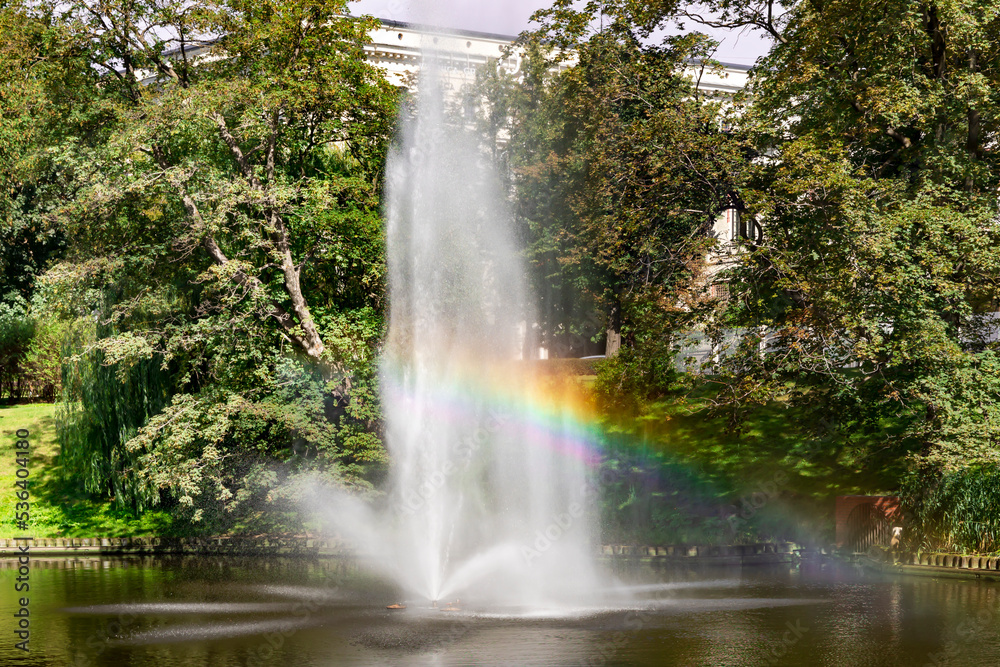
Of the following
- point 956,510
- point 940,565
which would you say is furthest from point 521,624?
point 956,510

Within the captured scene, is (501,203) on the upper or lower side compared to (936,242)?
upper

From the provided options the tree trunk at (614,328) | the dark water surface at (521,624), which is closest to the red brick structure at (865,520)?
the dark water surface at (521,624)

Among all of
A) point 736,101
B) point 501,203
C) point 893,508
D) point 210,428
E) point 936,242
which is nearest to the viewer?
point 936,242

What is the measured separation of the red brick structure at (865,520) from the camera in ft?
81.2

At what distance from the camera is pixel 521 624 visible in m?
16.0

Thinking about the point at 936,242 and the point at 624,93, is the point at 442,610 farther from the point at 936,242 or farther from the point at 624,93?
the point at 624,93

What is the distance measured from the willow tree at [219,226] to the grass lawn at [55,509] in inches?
76.1

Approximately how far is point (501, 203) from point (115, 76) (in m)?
17.4

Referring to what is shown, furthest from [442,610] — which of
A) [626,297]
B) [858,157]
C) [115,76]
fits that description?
[115,76]

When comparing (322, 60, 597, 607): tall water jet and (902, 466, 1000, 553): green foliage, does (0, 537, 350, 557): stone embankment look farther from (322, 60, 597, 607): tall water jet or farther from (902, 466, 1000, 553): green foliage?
(902, 466, 1000, 553): green foliage

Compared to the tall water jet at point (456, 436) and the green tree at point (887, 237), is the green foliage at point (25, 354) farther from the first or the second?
the green tree at point (887, 237)

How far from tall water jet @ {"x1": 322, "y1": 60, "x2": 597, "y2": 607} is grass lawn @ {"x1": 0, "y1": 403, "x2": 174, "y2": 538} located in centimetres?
845

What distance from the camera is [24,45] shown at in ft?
104

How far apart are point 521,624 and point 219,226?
712 inches
